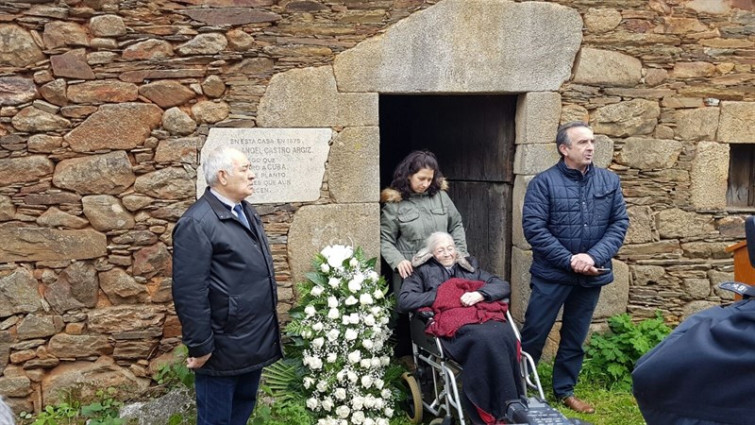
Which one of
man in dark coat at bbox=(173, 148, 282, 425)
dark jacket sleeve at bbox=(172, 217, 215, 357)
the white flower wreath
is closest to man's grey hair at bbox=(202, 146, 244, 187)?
man in dark coat at bbox=(173, 148, 282, 425)

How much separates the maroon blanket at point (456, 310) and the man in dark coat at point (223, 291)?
1.00 metres

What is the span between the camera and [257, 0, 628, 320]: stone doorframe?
424 centimetres

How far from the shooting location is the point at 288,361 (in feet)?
13.8

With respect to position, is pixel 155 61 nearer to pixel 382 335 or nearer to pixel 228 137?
pixel 228 137

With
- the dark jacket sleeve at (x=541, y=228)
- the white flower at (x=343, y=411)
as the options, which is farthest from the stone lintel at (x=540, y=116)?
the white flower at (x=343, y=411)

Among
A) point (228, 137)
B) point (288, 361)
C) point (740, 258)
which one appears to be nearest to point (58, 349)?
point (288, 361)

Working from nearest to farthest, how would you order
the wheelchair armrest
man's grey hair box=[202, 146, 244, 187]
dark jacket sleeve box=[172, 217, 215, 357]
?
dark jacket sleeve box=[172, 217, 215, 357]
man's grey hair box=[202, 146, 244, 187]
the wheelchair armrest

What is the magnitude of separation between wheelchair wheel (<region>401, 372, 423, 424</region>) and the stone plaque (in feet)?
4.43

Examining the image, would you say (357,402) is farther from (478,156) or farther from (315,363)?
(478,156)

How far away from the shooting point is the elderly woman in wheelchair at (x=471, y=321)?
359cm

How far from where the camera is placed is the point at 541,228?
13.4 ft

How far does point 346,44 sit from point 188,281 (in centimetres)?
204

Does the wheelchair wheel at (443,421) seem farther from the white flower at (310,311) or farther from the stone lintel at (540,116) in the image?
the stone lintel at (540,116)

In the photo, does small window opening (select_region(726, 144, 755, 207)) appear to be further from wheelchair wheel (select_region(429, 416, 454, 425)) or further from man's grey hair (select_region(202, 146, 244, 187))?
man's grey hair (select_region(202, 146, 244, 187))
